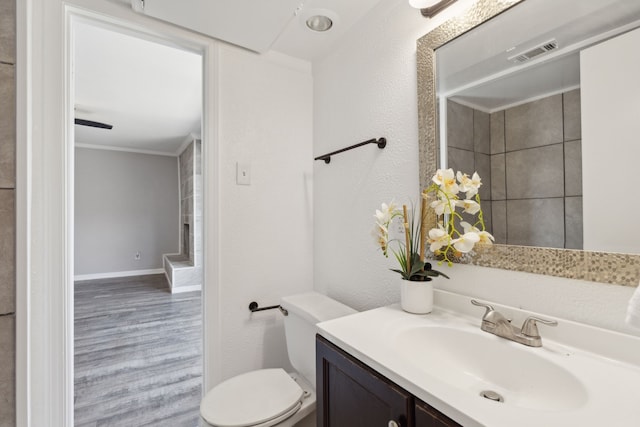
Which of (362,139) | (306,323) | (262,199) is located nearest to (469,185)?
(362,139)

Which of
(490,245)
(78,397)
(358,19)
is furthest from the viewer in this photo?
(78,397)

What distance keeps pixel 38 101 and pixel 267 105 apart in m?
0.95

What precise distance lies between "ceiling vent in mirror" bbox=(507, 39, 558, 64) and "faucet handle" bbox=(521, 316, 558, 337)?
0.74 m

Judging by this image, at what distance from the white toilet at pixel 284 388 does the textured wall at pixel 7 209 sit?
63 centimetres

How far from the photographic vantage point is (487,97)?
36.9 inches

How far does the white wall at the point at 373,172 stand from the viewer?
85cm

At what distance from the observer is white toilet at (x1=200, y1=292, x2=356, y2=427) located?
1.04 m

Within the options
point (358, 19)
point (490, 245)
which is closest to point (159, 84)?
point (358, 19)

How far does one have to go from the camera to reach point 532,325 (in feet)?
2.44

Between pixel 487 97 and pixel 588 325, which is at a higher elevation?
pixel 487 97

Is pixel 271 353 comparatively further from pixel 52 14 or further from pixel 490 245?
pixel 52 14

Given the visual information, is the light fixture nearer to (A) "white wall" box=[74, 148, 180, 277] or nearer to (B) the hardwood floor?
(B) the hardwood floor

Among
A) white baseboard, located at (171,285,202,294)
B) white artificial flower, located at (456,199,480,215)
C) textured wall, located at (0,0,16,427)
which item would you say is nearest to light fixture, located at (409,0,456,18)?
white artificial flower, located at (456,199,480,215)

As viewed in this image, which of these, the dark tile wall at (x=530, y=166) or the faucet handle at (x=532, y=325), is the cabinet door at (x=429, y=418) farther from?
the dark tile wall at (x=530, y=166)
